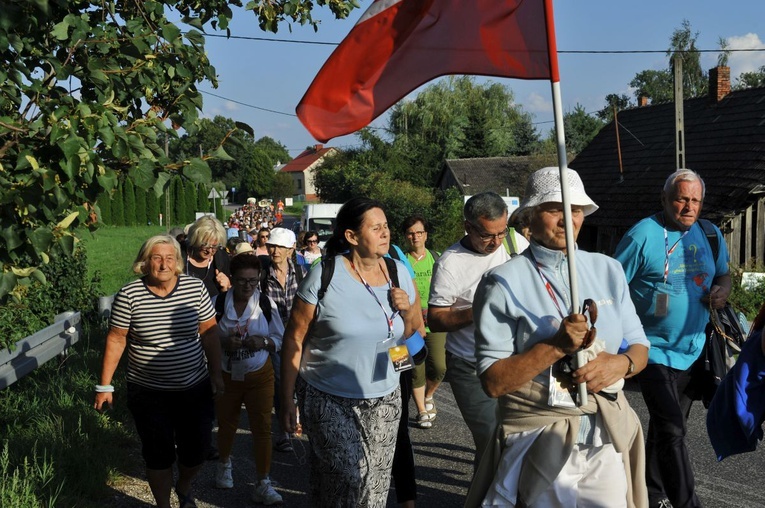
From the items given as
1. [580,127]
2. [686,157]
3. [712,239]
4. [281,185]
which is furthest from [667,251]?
[281,185]

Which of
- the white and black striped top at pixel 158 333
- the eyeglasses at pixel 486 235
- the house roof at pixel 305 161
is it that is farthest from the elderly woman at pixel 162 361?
the house roof at pixel 305 161

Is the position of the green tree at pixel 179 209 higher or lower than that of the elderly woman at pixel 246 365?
higher

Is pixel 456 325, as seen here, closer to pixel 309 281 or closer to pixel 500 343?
pixel 309 281

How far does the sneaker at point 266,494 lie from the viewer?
19.7 feet

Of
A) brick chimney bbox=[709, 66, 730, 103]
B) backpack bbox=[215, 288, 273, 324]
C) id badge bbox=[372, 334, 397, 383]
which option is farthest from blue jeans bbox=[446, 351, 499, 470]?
brick chimney bbox=[709, 66, 730, 103]

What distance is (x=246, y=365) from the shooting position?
6.34 meters

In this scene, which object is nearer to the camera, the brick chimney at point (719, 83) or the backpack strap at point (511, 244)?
the backpack strap at point (511, 244)

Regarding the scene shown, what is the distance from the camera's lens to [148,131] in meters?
3.66

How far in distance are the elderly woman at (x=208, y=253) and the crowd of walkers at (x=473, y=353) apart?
130cm

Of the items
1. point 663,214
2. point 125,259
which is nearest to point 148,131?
point 663,214

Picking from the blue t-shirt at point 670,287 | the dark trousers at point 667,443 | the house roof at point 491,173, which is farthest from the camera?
the house roof at point 491,173

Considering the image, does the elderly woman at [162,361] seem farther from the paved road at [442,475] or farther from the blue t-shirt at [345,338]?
the blue t-shirt at [345,338]

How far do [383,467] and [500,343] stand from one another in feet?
4.88

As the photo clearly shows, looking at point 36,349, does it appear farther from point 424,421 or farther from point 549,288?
point 549,288
